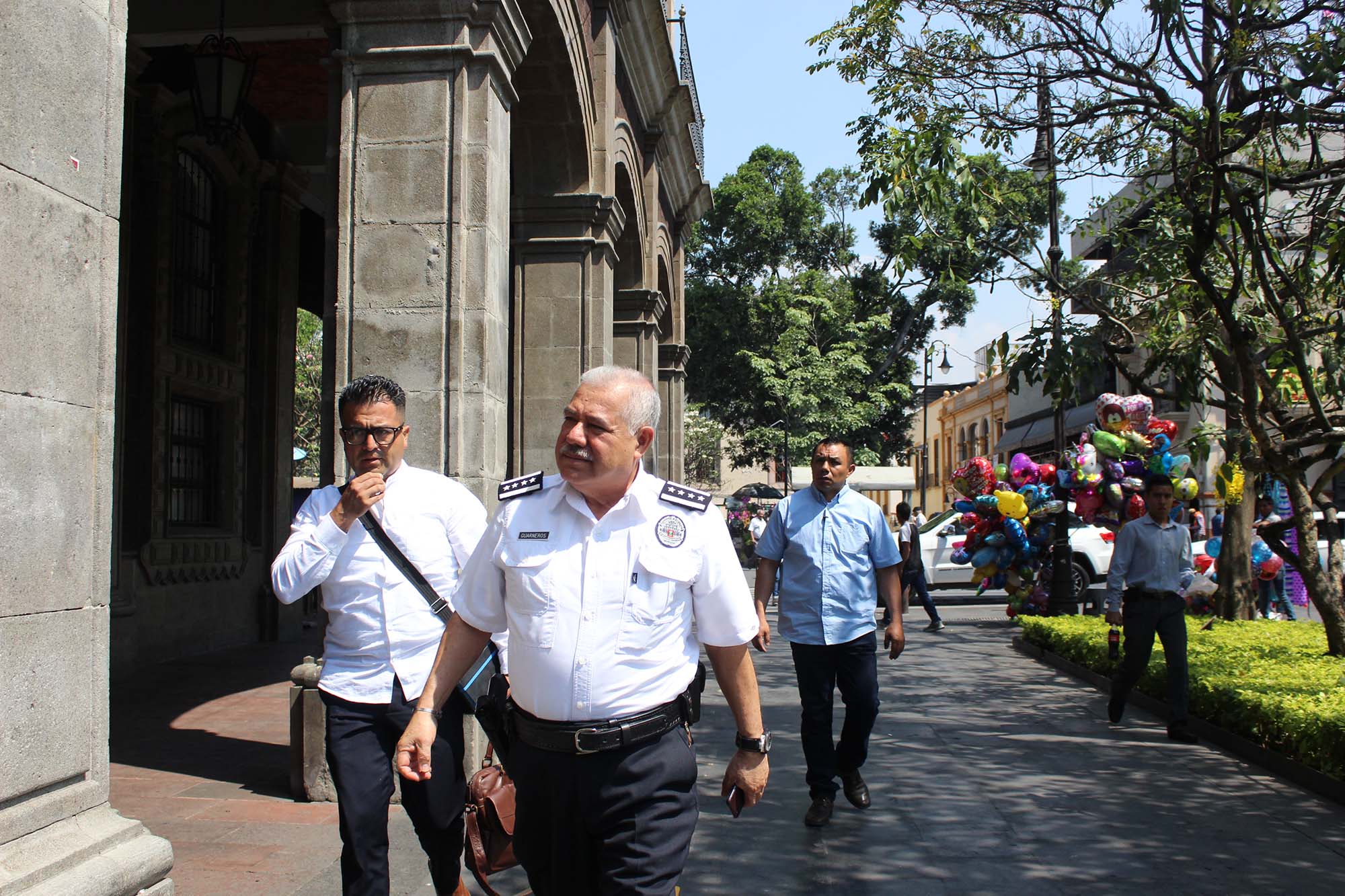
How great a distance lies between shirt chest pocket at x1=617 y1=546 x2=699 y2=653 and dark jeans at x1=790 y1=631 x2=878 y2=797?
301cm

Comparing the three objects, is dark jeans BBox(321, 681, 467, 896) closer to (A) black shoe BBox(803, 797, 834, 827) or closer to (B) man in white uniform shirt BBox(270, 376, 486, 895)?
(B) man in white uniform shirt BBox(270, 376, 486, 895)

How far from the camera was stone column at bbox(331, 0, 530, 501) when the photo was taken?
6.34 metres

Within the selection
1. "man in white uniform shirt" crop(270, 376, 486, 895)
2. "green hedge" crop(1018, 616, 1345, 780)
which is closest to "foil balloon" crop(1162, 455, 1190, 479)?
"green hedge" crop(1018, 616, 1345, 780)

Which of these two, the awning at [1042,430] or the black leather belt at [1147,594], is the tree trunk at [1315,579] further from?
the awning at [1042,430]

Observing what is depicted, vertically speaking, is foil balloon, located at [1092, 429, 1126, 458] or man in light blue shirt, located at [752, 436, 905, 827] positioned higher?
foil balloon, located at [1092, 429, 1126, 458]

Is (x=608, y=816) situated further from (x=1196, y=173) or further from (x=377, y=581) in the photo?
(x=1196, y=173)

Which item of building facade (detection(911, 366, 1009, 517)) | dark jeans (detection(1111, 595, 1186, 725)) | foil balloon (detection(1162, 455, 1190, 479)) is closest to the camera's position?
dark jeans (detection(1111, 595, 1186, 725))

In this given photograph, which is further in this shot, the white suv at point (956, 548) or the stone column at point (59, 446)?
the white suv at point (956, 548)

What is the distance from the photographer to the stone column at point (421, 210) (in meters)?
6.34

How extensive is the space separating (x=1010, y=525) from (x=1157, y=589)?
8008 millimetres

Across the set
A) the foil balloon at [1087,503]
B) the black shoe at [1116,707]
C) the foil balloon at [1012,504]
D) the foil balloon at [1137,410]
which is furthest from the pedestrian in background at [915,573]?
the black shoe at [1116,707]

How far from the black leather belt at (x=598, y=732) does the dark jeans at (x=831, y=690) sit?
9.91 ft

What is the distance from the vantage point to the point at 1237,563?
42.0ft

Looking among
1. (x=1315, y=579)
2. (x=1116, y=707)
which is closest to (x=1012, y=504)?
(x=1315, y=579)
